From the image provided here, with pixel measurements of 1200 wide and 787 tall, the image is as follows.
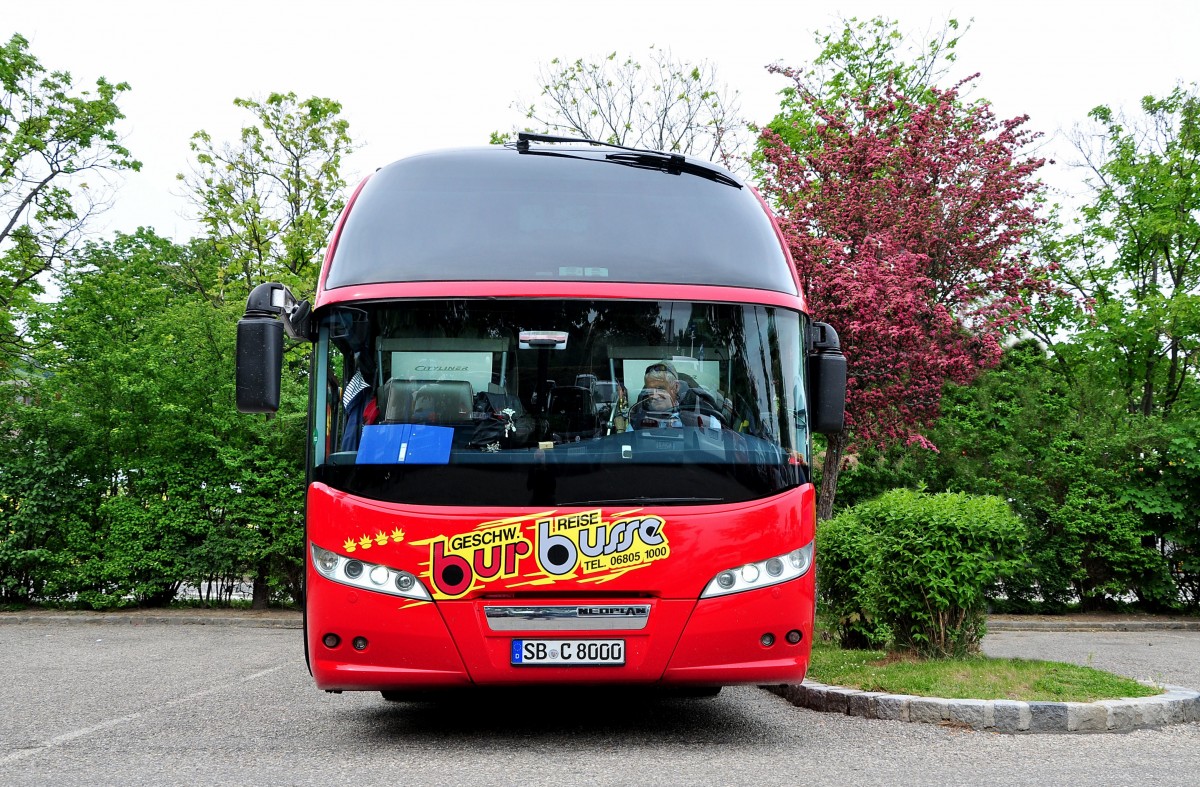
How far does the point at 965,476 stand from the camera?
65.6ft

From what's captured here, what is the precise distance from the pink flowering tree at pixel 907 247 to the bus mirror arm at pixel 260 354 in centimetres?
894

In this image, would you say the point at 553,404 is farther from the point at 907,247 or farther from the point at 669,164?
the point at 907,247

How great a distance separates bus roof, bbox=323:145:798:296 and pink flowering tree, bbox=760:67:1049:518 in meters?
7.30

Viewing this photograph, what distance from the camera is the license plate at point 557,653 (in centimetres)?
627

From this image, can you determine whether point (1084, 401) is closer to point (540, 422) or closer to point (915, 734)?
point (915, 734)

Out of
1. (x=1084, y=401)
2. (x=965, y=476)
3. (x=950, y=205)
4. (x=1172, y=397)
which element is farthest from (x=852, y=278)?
(x=1172, y=397)

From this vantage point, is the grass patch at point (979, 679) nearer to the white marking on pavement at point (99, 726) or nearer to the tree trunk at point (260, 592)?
the white marking on pavement at point (99, 726)

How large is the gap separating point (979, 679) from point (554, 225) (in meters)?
4.44

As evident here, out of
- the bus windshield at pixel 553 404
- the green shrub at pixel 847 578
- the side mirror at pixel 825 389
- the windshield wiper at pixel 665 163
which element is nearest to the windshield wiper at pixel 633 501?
the bus windshield at pixel 553 404

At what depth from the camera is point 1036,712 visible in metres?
7.49

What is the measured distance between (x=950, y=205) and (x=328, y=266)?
1111 centimetres

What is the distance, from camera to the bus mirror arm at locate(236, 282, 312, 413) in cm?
662

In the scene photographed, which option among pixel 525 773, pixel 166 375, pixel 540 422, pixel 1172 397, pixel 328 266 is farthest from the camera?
pixel 1172 397

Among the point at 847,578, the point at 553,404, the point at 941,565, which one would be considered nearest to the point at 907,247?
the point at 847,578
